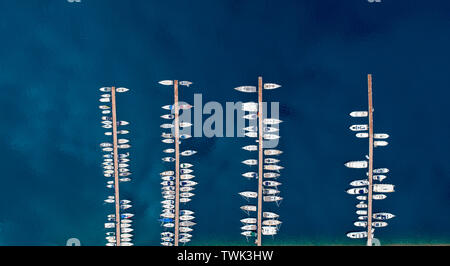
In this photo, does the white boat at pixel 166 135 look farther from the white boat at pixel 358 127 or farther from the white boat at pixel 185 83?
the white boat at pixel 358 127

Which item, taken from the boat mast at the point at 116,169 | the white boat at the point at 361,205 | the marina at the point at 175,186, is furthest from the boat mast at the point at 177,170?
the white boat at the point at 361,205

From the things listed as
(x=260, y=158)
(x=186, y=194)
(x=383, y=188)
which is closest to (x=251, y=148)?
(x=260, y=158)

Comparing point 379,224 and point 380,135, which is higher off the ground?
point 380,135

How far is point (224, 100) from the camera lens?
261 centimetres

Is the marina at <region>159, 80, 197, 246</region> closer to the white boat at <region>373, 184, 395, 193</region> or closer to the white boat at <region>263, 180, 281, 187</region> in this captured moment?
the white boat at <region>263, 180, 281, 187</region>

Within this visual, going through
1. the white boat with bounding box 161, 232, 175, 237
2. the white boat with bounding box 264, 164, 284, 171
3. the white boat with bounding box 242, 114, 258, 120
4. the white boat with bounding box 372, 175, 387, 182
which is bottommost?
the white boat with bounding box 161, 232, 175, 237

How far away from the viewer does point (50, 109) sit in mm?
2635

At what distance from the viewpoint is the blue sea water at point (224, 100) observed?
101 inches

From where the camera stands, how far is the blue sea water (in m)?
2.57

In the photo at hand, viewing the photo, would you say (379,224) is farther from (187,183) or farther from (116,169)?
(116,169)

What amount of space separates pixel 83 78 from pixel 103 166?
0.82 metres

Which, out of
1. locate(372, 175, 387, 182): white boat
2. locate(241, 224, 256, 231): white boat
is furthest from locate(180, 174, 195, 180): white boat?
locate(372, 175, 387, 182): white boat
